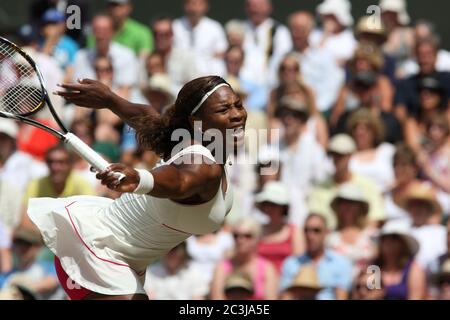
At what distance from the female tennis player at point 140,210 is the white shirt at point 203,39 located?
395 centimetres

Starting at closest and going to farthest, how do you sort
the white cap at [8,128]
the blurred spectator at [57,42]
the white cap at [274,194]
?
the white cap at [274,194] → the white cap at [8,128] → the blurred spectator at [57,42]

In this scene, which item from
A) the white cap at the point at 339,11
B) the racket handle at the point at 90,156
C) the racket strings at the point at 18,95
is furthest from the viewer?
the white cap at the point at 339,11

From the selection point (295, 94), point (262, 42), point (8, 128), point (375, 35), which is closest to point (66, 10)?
point (8, 128)

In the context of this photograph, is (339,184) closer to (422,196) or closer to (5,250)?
(422,196)

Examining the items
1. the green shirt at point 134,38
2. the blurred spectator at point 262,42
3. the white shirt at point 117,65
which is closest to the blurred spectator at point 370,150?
the blurred spectator at point 262,42

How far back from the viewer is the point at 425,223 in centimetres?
769

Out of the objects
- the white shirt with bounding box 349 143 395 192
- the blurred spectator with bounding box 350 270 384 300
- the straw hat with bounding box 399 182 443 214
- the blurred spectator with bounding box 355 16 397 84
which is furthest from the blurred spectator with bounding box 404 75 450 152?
the blurred spectator with bounding box 350 270 384 300

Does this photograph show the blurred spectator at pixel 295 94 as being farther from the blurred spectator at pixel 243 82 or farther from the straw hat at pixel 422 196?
the straw hat at pixel 422 196

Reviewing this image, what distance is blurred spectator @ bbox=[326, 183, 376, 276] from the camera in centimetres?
755

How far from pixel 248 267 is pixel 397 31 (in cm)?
267

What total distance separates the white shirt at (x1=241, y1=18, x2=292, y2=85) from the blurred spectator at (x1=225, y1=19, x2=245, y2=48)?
39 mm

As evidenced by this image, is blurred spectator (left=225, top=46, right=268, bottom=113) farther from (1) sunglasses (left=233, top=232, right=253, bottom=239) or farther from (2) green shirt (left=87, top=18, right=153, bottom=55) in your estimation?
(1) sunglasses (left=233, top=232, right=253, bottom=239)

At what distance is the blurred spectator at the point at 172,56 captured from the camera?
9.20 m
